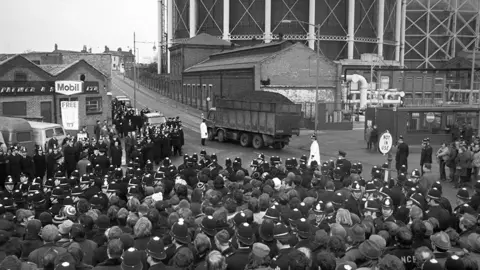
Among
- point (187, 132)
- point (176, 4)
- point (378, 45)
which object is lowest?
point (187, 132)

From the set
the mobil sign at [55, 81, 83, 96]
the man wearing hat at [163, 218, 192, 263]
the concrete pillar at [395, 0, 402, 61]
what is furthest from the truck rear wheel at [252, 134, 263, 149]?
the concrete pillar at [395, 0, 402, 61]

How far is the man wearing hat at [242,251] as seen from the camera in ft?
20.6

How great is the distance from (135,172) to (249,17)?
2322 inches

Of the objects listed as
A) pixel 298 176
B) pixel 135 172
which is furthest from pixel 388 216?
pixel 135 172

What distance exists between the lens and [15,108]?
31.1 metres

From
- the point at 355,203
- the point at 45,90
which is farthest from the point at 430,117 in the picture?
the point at 45,90

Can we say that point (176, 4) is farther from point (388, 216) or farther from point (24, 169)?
point (388, 216)

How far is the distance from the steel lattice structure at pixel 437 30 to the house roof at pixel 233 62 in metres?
40.6

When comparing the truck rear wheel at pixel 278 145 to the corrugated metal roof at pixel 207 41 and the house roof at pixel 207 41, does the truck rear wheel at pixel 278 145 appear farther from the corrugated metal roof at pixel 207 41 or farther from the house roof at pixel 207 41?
the corrugated metal roof at pixel 207 41

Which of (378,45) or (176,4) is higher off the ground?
(176,4)

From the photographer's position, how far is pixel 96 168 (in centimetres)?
1587

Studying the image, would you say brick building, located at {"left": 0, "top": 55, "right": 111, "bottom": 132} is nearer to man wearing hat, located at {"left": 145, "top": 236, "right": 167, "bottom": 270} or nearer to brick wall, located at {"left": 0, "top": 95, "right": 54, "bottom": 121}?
brick wall, located at {"left": 0, "top": 95, "right": 54, "bottom": 121}

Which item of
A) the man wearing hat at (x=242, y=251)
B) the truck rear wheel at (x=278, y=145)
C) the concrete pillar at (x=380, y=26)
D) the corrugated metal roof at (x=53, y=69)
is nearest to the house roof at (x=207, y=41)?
the concrete pillar at (x=380, y=26)

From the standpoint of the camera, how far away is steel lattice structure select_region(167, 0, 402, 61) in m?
68.6
